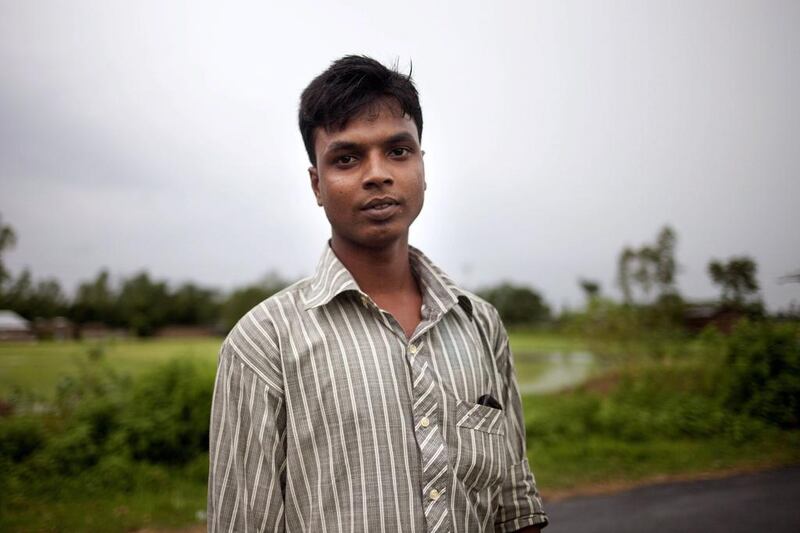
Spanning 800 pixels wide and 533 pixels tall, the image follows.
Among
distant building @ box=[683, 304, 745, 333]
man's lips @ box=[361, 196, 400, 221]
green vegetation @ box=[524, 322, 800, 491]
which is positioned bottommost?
green vegetation @ box=[524, 322, 800, 491]

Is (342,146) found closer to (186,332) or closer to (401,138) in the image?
(401,138)

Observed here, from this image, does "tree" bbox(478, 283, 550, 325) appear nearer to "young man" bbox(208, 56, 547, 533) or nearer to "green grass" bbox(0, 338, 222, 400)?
"green grass" bbox(0, 338, 222, 400)

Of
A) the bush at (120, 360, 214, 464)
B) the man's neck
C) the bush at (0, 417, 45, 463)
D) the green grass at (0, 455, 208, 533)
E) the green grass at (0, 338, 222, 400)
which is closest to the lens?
the man's neck

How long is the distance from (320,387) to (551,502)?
4511 millimetres

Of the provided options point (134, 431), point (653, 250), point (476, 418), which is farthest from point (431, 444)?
point (653, 250)

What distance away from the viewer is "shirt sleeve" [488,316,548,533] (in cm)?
185

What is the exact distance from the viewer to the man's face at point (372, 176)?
163 centimetres

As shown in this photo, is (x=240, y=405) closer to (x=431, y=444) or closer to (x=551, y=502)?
(x=431, y=444)

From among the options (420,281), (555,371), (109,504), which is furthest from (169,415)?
(555,371)

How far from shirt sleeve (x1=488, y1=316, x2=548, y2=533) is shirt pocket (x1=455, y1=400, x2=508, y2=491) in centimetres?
17

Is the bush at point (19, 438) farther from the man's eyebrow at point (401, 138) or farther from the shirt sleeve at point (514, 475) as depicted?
the man's eyebrow at point (401, 138)

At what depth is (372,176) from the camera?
5.26 ft

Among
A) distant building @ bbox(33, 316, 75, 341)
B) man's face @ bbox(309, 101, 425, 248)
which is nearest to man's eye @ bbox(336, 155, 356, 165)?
man's face @ bbox(309, 101, 425, 248)

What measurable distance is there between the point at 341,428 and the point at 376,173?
67 cm
